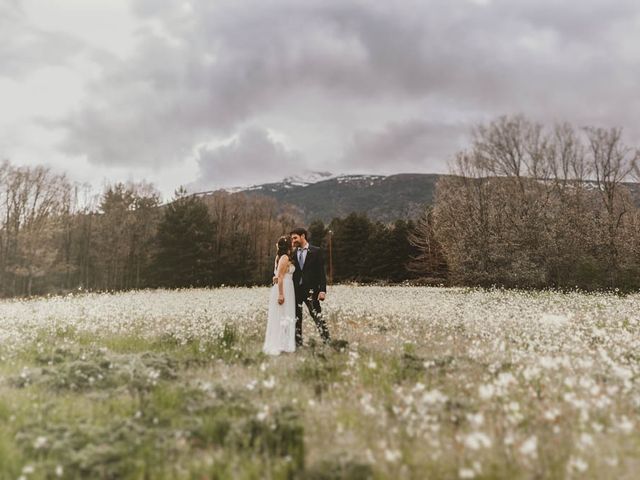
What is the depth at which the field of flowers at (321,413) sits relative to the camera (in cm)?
362

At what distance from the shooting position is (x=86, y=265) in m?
50.7

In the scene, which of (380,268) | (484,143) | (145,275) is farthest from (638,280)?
(145,275)

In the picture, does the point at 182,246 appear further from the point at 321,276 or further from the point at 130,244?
the point at 321,276

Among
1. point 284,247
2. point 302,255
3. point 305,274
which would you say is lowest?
point 305,274

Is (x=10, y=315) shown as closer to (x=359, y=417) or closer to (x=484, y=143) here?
(x=359, y=417)

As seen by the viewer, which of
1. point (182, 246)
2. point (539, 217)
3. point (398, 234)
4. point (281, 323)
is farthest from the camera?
point (398, 234)

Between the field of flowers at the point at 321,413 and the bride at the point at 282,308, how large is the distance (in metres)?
0.46

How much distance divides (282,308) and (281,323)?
0.61m

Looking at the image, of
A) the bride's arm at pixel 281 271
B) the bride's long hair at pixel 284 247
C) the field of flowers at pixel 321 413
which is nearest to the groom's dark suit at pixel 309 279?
the bride's long hair at pixel 284 247

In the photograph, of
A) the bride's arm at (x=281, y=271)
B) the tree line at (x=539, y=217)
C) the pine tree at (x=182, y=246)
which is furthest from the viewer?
the pine tree at (x=182, y=246)

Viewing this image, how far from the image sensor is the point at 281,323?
8.84 metres

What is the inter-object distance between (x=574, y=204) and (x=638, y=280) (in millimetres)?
7382

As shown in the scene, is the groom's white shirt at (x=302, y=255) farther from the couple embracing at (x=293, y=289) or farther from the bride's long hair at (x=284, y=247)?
the bride's long hair at (x=284, y=247)

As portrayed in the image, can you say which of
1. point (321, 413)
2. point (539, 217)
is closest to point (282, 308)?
point (321, 413)
